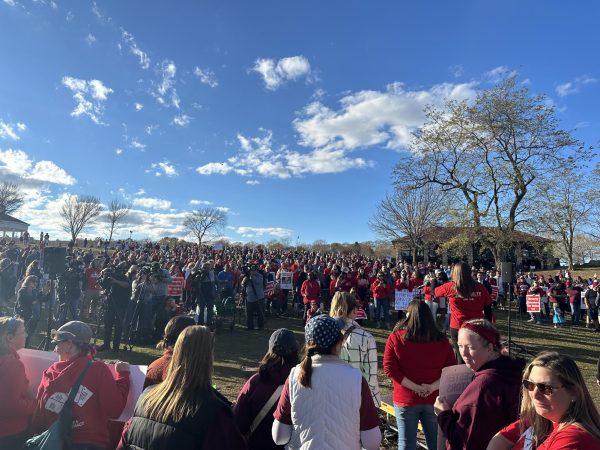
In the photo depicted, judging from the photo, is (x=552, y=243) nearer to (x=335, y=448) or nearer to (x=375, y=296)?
(x=375, y=296)

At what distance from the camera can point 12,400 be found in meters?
3.02

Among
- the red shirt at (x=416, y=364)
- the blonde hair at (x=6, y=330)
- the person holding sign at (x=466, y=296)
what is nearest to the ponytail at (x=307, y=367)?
the red shirt at (x=416, y=364)

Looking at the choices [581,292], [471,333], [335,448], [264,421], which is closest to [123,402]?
[264,421]

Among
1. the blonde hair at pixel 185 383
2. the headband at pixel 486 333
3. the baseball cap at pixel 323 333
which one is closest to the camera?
the blonde hair at pixel 185 383

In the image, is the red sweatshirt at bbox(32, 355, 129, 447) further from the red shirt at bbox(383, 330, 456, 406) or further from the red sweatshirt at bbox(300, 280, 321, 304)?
the red sweatshirt at bbox(300, 280, 321, 304)

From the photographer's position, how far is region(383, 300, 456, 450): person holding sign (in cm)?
347

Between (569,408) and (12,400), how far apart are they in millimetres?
3826

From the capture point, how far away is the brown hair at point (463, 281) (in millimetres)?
5500

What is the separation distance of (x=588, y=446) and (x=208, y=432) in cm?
173

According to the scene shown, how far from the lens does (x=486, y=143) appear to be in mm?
23109

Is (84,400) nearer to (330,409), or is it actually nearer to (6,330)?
(6,330)

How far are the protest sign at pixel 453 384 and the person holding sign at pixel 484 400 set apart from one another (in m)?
0.09

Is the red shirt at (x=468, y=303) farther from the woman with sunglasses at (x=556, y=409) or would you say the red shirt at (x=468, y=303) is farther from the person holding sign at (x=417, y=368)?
the woman with sunglasses at (x=556, y=409)

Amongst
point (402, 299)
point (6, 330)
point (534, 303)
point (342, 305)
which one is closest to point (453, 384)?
point (342, 305)
